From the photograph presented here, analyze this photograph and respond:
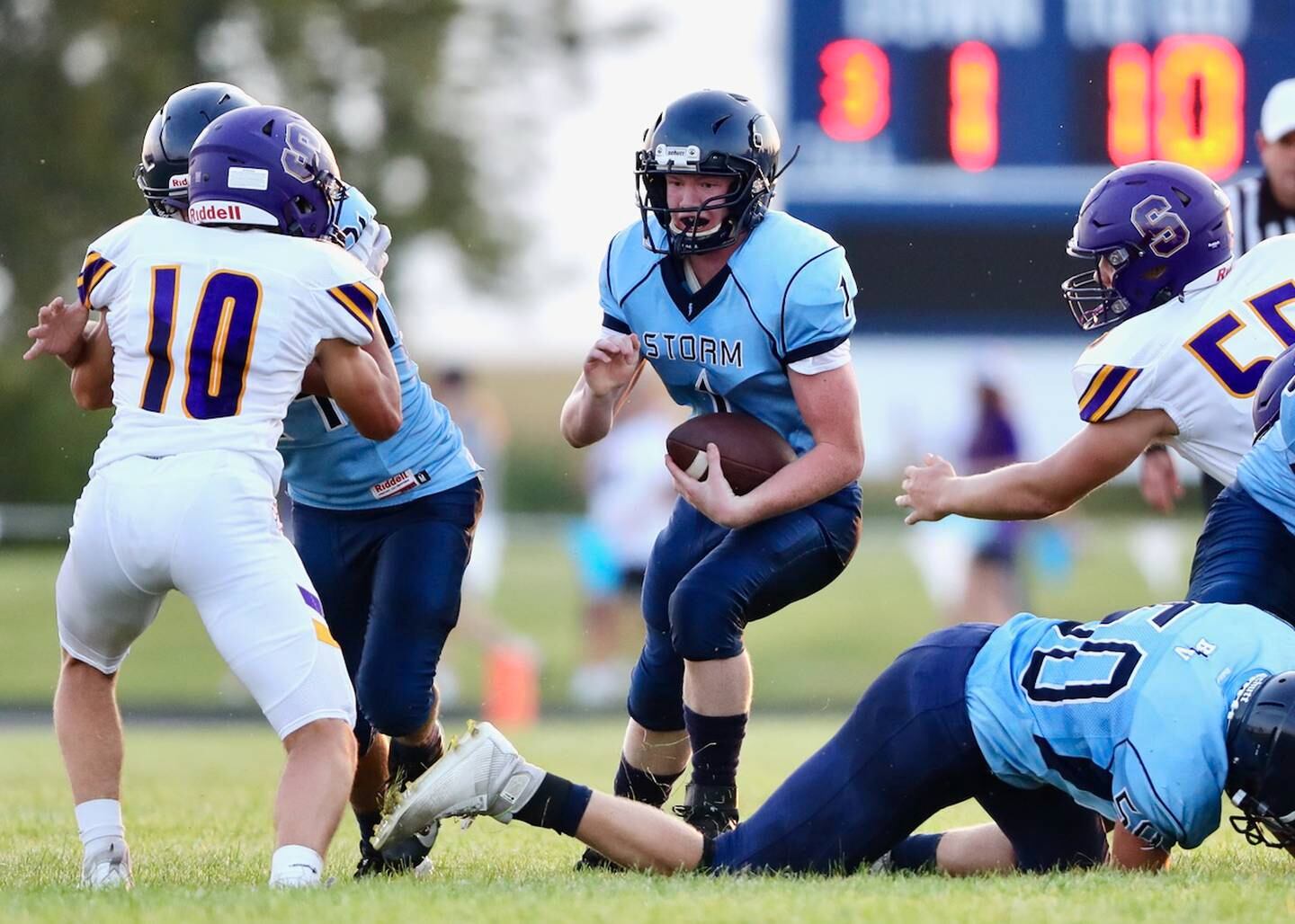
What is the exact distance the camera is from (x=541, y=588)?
69.9 feet

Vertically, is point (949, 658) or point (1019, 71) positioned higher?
point (1019, 71)

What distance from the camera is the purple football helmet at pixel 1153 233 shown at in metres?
4.68

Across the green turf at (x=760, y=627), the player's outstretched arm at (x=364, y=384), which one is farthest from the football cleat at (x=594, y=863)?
the green turf at (x=760, y=627)

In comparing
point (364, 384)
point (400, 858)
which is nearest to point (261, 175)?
point (364, 384)

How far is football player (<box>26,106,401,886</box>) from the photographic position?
388cm

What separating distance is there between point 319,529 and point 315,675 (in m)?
1.02

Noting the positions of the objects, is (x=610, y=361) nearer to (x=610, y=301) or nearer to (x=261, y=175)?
(x=610, y=301)

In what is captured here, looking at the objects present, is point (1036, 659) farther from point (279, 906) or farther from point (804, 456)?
point (279, 906)

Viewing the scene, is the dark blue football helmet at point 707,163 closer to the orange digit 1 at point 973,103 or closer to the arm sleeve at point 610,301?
the arm sleeve at point 610,301

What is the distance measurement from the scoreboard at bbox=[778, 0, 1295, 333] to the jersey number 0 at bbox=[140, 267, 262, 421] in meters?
7.80

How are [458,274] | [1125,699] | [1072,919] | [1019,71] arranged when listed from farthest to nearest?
[458,274] < [1019,71] < [1125,699] < [1072,919]

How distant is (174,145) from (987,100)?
7.69 m

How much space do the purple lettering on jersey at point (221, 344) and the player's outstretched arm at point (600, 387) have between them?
1.01 metres

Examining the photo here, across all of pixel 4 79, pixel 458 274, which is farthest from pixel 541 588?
pixel 4 79
